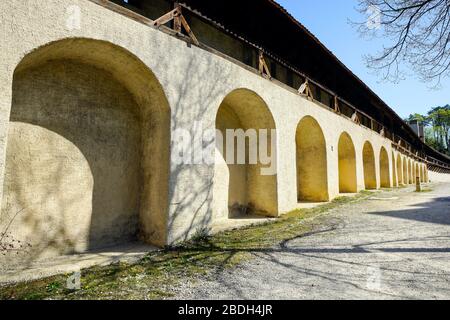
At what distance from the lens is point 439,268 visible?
3.59 metres

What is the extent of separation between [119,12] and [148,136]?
2361 millimetres

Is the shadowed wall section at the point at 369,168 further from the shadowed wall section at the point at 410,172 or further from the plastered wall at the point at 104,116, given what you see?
the shadowed wall section at the point at 410,172

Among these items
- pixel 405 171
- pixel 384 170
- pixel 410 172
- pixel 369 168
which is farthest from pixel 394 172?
pixel 410 172

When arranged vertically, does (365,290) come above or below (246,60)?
below

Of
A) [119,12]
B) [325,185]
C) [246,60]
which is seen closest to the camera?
[119,12]

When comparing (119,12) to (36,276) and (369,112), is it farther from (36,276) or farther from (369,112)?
(369,112)

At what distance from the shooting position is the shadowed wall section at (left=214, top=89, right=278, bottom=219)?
8.04 meters

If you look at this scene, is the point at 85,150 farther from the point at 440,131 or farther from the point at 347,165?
the point at 440,131

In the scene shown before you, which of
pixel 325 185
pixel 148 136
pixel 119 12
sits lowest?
pixel 325 185

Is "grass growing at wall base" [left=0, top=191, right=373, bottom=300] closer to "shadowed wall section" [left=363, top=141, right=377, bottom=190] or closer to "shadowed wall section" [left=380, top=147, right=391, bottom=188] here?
"shadowed wall section" [left=363, top=141, right=377, bottom=190]

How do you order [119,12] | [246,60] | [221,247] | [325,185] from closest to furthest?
[119,12]
[221,247]
[246,60]
[325,185]

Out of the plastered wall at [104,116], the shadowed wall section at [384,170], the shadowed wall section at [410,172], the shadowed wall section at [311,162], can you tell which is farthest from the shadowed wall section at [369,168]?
the shadowed wall section at [410,172]

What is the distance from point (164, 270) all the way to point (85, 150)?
110 inches
